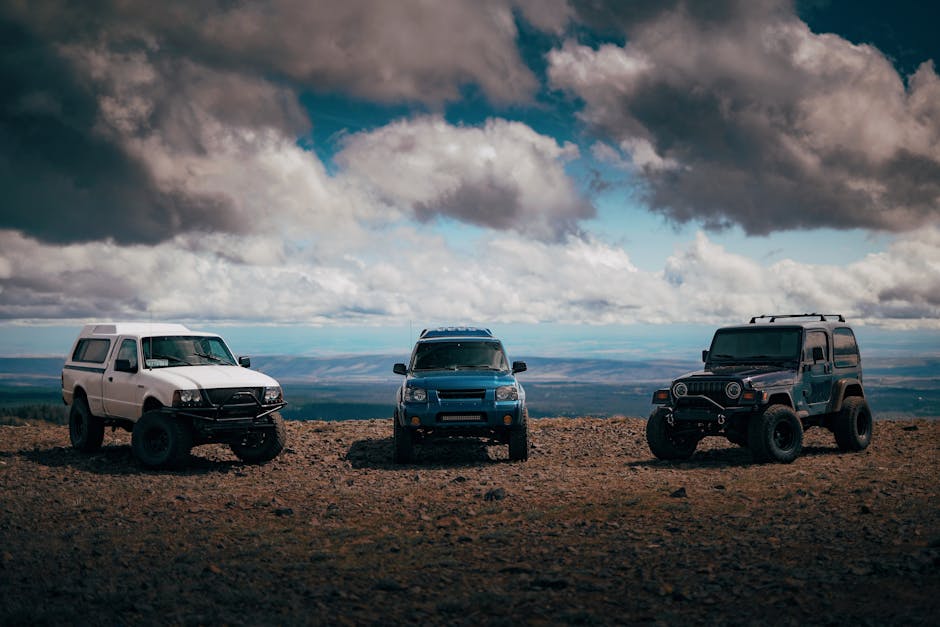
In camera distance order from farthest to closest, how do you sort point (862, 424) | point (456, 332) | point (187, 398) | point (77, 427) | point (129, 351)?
point (456, 332)
point (77, 427)
point (862, 424)
point (129, 351)
point (187, 398)

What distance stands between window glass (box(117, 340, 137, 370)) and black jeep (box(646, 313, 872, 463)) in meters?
9.77

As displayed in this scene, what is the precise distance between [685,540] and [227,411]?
8.65m

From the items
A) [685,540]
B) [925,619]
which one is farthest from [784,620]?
[685,540]

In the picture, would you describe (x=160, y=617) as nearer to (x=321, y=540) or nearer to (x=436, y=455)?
(x=321, y=540)

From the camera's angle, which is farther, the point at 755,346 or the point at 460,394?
the point at 755,346

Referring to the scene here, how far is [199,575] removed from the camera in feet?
23.4

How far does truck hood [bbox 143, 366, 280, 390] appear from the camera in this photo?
1379 centimetres

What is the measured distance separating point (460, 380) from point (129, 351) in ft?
21.6

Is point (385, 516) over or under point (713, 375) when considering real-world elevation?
under

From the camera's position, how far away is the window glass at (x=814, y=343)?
14.6 meters

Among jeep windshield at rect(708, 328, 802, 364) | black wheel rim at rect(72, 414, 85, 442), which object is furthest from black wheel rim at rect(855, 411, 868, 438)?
black wheel rim at rect(72, 414, 85, 442)

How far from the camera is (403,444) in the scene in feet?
46.8

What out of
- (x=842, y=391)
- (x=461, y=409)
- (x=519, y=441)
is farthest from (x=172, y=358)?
(x=842, y=391)

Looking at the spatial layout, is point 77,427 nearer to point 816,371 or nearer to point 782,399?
point 782,399
